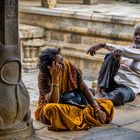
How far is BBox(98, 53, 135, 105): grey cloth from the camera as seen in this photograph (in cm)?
704

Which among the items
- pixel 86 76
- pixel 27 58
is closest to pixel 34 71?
pixel 27 58

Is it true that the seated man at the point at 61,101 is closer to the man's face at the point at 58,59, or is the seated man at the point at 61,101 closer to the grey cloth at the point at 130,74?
the man's face at the point at 58,59

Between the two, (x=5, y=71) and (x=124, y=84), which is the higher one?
(x=5, y=71)

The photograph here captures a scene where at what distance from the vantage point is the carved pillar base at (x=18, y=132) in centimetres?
532

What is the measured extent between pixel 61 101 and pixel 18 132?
2.72ft

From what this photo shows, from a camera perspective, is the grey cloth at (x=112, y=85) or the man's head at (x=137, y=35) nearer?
the grey cloth at (x=112, y=85)

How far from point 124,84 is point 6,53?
8.40 feet

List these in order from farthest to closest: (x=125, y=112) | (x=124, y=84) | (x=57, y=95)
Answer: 1. (x=124, y=84)
2. (x=125, y=112)
3. (x=57, y=95)

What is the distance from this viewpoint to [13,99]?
5.32 m

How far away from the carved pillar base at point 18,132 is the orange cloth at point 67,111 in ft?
1.29

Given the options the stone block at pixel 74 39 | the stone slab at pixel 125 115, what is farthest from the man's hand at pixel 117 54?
the stone block at pixel 74 39

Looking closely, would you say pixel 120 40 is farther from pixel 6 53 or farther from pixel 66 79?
pixel 6 53

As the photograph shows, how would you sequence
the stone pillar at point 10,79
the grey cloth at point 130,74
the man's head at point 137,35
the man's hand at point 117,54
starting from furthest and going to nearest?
the grey cloth at point 130,74 → the man's head at point 137,35 → the man's hand at point 117,54 → the stone pillar at point 10,79

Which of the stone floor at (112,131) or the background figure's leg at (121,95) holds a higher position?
the background figure's leg at (121,95)
